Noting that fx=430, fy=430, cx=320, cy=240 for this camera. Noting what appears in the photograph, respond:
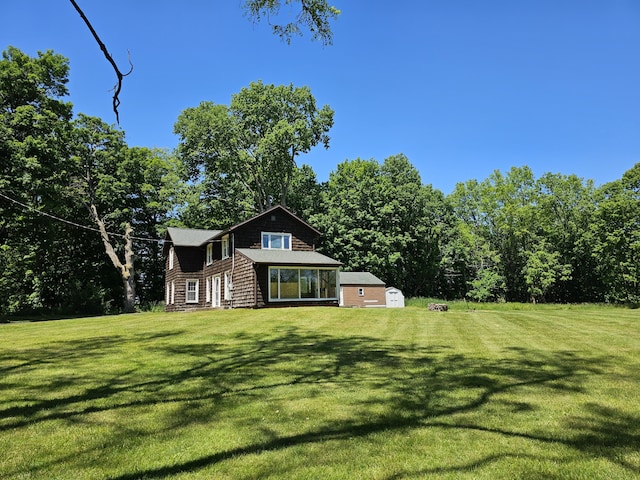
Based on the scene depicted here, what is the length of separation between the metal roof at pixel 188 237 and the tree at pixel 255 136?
30.0 feet

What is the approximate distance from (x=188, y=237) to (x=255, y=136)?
45.6 ft

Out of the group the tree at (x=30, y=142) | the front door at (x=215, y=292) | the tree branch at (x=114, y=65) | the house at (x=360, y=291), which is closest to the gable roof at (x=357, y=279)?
the house at (x=360, y=291)

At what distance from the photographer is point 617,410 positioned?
522 cm

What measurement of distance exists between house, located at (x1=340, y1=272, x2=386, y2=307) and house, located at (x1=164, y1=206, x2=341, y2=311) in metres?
9.74

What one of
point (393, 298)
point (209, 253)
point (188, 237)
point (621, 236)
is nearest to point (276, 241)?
point (209, 253)

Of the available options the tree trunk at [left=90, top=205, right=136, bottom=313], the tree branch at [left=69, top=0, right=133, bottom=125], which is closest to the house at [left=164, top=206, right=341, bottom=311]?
the tree trunk at [left=90, top=205, right=136, bottom=313]

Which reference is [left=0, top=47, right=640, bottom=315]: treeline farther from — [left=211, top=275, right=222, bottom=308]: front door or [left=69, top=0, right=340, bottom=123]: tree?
[left=69, top=0, right=340, bottom=123]: tree

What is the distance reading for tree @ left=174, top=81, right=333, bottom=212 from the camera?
3922 centimetres

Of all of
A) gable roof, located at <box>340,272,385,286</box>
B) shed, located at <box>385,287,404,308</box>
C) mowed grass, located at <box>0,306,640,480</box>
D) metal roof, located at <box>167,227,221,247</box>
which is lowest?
mowed grass, located at <box>0,306,640,480</box>

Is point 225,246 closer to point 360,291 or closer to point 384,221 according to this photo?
point 360,291

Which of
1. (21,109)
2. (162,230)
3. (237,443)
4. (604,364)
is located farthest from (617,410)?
(162,230)

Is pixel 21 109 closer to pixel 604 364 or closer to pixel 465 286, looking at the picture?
pixel 604 364

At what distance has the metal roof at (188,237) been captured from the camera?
3138 centimetres

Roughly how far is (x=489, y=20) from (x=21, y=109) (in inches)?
997
